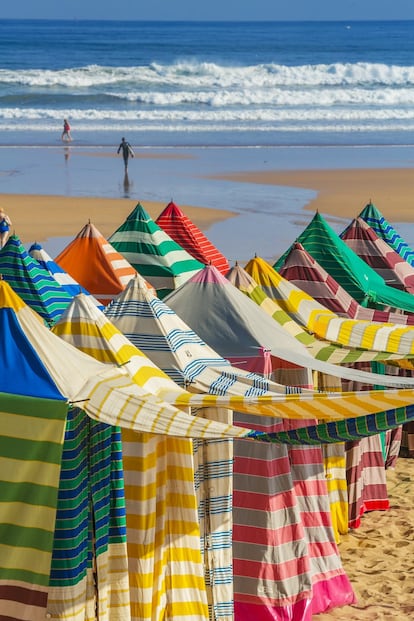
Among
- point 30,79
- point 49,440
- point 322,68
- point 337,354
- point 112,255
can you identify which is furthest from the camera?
point 322,68

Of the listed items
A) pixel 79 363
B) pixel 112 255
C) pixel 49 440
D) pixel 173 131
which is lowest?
pixel 49 440

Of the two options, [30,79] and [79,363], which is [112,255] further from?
[30,79]

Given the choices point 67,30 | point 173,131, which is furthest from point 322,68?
point 67,30

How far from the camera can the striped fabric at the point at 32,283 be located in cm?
735

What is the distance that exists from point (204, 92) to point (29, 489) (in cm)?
4534

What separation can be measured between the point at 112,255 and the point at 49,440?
14.7 ft

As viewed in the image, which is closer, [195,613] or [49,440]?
[49,440]

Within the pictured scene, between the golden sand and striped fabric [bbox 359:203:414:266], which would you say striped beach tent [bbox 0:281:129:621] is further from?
the golden sand

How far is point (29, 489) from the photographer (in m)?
5.09

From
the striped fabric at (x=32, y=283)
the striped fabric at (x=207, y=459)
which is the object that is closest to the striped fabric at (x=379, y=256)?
the striped fabric at (x=32, y=283)

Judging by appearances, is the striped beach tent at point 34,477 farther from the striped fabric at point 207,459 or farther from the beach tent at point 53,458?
the striped fabric at point 207,459

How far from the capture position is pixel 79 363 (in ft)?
17.6

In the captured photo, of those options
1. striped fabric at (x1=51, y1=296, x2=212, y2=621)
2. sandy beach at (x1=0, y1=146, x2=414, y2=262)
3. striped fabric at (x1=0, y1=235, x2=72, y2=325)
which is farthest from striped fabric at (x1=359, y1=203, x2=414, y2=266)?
striped fabric at (x1=51, y1=296, x2=212, y2=621)

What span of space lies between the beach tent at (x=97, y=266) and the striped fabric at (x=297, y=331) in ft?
5.61
